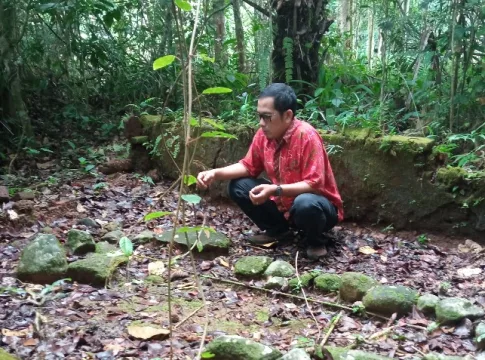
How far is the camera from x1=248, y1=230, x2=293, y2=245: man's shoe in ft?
14.1

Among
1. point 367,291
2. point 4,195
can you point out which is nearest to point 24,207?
point 4,195

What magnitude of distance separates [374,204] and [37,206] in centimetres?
286

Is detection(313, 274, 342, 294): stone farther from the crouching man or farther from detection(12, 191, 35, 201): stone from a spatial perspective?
detection(12, 191, 35, 201): stone

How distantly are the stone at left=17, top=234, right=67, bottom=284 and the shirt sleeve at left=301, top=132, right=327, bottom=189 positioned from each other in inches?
67.1

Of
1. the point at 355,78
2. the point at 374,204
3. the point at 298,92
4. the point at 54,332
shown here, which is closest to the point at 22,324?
the point at 54,332

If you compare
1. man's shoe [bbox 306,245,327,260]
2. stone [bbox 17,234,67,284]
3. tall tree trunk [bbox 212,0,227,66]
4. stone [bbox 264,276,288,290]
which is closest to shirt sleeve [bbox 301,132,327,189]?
man's shoe [bbox 306,245,327,260]

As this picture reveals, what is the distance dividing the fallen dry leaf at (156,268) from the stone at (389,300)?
1370 millimetres

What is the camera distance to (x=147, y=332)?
276cm

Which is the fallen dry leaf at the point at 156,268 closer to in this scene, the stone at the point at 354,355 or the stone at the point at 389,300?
the stone at the point at 389,300

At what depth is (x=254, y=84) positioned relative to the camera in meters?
6.28

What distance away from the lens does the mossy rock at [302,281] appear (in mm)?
3452

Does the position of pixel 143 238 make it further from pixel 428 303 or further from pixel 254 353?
pixel 428 303

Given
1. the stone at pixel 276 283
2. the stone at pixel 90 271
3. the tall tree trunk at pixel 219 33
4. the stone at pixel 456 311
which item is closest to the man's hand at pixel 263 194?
the stone at pixel 276 283

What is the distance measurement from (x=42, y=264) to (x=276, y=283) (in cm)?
144
